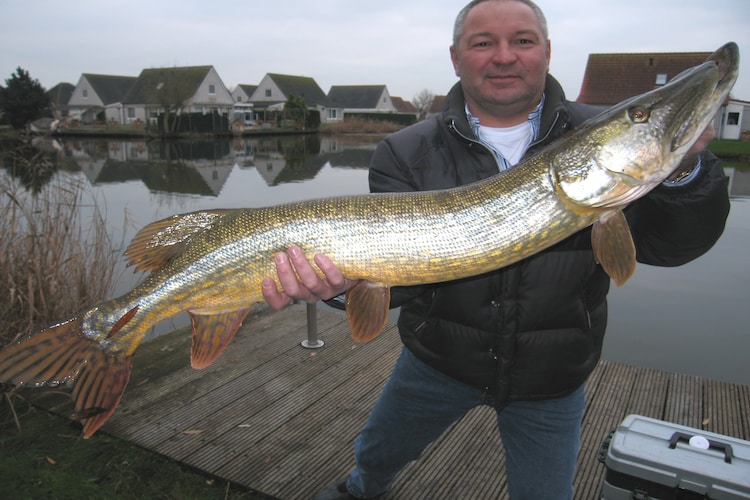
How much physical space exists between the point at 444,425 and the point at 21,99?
53.7 m

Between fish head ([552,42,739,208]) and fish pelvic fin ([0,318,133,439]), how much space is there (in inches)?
77.1

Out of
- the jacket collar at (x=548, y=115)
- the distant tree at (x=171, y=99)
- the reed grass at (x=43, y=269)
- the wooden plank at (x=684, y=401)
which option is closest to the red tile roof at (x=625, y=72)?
the wooden plank at (x=684, y=401)

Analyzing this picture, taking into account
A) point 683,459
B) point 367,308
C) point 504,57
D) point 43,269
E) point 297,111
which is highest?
point 297,111

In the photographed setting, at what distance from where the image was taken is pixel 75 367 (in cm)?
207

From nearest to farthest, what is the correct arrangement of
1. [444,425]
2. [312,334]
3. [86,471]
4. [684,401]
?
[444,425]
[86,471]
[684,401]
[312,334]

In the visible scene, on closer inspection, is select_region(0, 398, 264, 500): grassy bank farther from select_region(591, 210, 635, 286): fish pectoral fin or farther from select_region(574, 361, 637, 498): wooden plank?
select_region(591, 210, 635, 286): fish pectoral fin

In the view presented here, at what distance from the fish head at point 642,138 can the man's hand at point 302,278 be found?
953 millimetres

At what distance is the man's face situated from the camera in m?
2.06

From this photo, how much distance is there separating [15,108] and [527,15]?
53.6m

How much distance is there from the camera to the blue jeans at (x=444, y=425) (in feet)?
6.75

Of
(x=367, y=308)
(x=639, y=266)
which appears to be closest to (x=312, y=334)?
(x=367, y=308)

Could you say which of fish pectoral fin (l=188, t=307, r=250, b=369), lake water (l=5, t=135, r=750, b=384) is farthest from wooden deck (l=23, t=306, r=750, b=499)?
lake water (l=5, t=135, r=750, b=384)

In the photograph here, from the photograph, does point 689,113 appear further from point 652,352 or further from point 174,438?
point 652,352

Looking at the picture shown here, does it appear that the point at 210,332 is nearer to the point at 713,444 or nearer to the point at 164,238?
the point at 164,238
